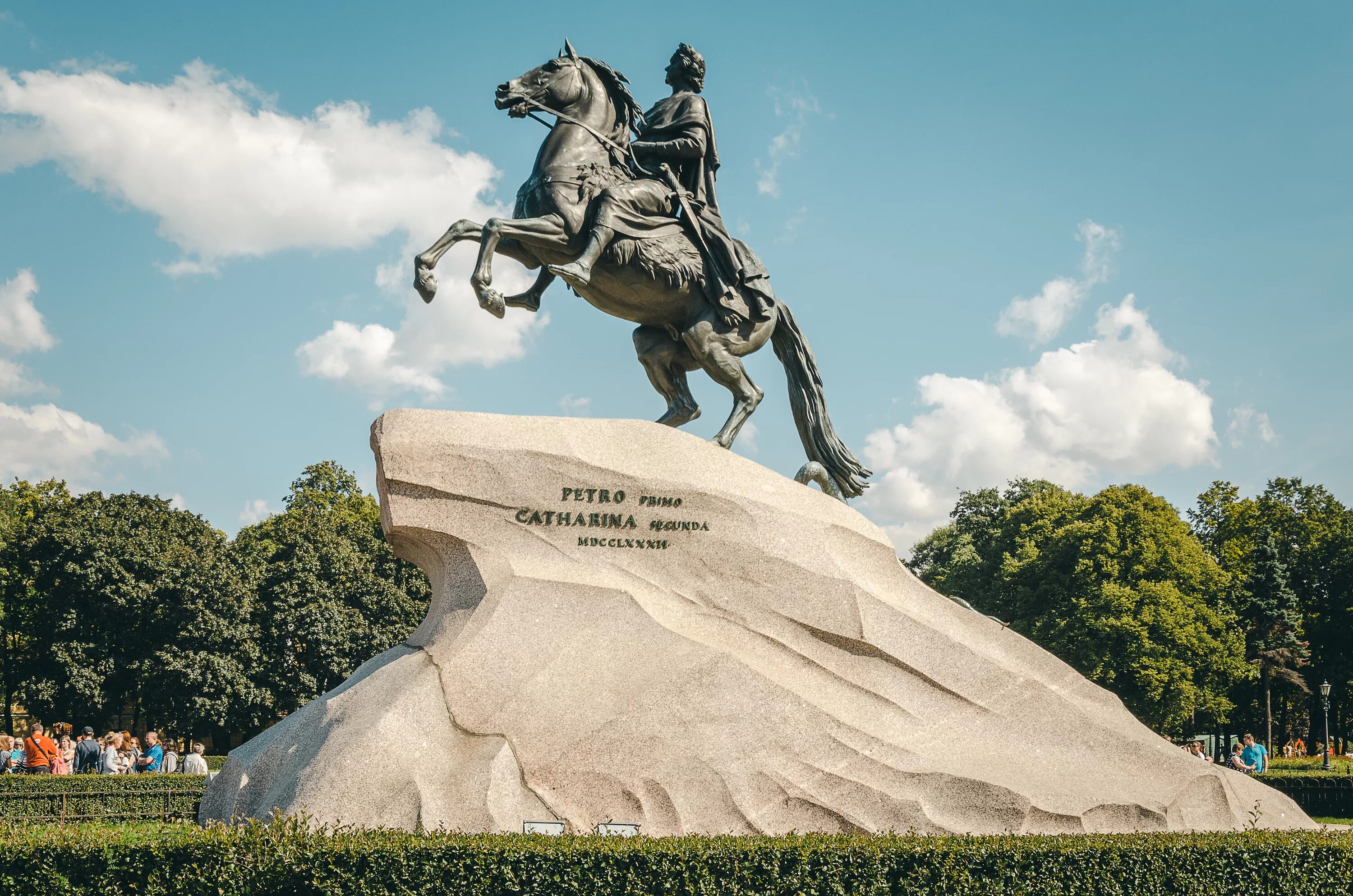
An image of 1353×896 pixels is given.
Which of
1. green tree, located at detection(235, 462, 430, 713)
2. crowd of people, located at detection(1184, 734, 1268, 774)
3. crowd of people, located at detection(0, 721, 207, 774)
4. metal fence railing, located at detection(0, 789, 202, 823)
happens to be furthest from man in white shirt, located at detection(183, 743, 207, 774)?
crowd of people, located at detection(1184, 734, 1268, 774)

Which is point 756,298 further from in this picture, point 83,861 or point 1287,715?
point 1287,715

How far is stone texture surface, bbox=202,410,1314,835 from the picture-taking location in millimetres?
8438

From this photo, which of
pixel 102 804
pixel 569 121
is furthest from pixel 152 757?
pixel 569 121

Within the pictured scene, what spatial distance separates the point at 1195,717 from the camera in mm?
36031

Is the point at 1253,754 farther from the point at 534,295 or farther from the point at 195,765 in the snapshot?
the point at 195,765

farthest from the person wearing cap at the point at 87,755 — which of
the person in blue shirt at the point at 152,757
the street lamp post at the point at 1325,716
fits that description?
the street lamp post at the point at 1325,716

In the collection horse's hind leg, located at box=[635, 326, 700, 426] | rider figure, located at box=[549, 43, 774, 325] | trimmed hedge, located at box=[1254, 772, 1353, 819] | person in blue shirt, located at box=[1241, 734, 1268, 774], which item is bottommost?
trimmed hedge, located at box=[1254, 772, 1353, 819]

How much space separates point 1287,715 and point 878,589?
4078 cm

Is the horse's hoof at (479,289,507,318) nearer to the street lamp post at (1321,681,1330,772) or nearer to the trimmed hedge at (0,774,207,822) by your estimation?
the trimmed hedge at (0,774,207,822)

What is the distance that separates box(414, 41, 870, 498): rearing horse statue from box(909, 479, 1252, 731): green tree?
2162 cm

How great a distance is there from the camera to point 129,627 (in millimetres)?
30422

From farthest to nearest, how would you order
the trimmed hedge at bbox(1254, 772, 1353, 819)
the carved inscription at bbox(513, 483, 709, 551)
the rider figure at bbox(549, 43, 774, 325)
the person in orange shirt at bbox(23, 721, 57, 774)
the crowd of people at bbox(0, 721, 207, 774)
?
the trimmed hedge at bbox(1254, 772, 1353, 819), the crowd of people at bbox(0, 721, 207, 774), the person in orange shirt at bbox(23, 721, 57, 774), the rider figure at bbox(549, 43, 774, 325), the carved inscription at bbox(513, 483, 709, 551)

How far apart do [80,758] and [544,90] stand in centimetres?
1363

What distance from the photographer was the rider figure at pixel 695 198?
11.2m
